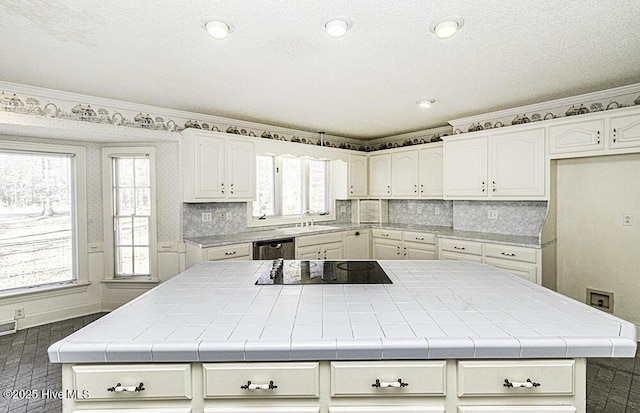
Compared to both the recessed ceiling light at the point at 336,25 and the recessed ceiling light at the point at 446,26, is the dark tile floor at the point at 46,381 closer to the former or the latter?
the recessed ceiling light at the point at 446,26

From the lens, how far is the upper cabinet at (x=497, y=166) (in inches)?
133

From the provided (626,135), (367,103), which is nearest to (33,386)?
(367,103)

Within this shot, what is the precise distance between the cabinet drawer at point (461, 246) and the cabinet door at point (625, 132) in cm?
154

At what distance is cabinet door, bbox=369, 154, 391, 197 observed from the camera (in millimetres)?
5137

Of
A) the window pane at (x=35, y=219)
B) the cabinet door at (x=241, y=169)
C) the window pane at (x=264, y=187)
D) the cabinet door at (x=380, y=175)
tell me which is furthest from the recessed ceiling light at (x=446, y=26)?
the window pane at (x=35, y=219)

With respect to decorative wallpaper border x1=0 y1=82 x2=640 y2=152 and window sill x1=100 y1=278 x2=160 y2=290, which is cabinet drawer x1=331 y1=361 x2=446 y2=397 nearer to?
window sill x1=100 y1=278 x2=160 y2=290

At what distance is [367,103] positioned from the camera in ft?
11.3

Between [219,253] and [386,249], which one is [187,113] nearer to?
[219,253]

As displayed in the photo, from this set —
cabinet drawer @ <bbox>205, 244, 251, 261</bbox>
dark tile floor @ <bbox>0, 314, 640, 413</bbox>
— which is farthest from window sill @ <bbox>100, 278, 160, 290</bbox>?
cabinet drawer @ <bbox>205, 244, 251, 261</bbox>

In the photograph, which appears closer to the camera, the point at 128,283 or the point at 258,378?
the point at 258,378

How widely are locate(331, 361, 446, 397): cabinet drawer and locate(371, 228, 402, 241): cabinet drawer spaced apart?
3599 millimetres

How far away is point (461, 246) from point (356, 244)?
156 cm

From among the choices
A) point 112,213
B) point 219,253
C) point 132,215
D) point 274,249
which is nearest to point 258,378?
point 219,253

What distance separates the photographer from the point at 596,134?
2965mm
